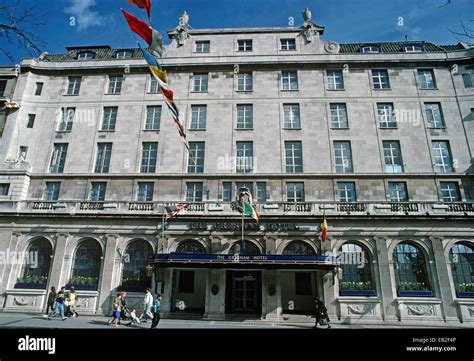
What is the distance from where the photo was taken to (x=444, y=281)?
79.0 feet

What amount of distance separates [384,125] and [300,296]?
61.9 feet

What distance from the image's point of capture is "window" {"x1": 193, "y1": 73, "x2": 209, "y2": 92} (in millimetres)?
33719

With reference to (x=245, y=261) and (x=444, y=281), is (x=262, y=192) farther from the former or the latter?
(x=444, y=281)

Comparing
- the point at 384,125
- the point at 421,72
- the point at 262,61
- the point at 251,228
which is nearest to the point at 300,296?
the point at 251,228

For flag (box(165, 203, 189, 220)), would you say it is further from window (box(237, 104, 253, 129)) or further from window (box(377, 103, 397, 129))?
window (box(377, 103, 397, 129))

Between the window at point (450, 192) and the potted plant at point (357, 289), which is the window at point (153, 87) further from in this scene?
the window at point (450, 192)

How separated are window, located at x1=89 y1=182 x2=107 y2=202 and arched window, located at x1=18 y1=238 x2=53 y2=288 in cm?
554

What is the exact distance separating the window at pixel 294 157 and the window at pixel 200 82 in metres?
11.3

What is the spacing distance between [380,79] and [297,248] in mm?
20766

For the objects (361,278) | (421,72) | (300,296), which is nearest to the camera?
(361,278)

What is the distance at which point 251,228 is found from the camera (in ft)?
86.4

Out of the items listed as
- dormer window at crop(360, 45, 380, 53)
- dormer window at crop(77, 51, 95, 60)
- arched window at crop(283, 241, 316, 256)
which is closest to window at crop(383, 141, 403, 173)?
arched window at crop(283, 241, 316, 256)
